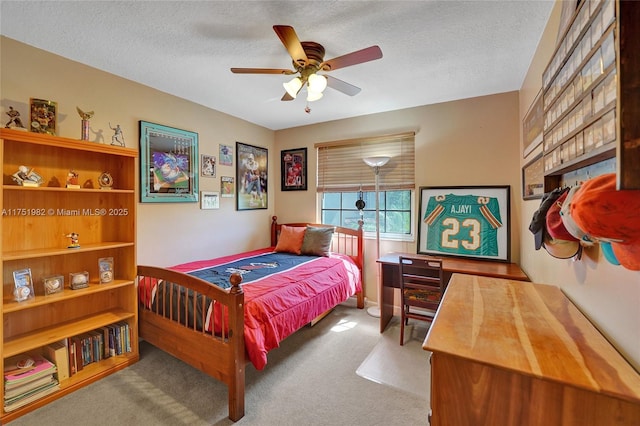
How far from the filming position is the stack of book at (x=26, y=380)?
172 centimetres

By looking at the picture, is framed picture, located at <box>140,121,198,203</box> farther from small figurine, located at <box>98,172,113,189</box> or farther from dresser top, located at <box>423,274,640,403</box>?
dresser top, located at <box>423,274,640,403</box>

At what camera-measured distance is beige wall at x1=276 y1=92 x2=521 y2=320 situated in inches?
110

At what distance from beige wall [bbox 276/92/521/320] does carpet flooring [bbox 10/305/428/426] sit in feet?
5.09

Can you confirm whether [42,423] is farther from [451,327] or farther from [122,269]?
[451,327]

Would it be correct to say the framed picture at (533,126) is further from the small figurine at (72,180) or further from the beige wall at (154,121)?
the small figurine at (72,180)

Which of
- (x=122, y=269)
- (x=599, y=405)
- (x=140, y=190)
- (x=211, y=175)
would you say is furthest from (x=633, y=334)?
(x=211, y=175)

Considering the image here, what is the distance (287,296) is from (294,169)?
92.8 inches

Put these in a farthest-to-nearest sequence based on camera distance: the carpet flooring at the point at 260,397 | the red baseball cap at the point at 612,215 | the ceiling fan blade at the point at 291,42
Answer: the carpet flooring at the point at 260,397 → the ceiling fan blade at the point at 291,42 → the red baseball cap at the point at 612,215

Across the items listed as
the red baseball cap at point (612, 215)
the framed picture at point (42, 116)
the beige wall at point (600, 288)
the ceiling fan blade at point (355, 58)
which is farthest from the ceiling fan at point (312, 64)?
the framed picture at point (42, 116)

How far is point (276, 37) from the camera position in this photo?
192 cm

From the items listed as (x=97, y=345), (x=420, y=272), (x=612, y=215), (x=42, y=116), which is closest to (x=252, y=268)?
(x=97, y=345)

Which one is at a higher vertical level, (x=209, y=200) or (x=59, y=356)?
(x=209, y=200)

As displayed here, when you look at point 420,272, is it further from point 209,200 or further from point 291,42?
point 209,200

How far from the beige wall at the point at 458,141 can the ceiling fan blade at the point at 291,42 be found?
6.12ft
